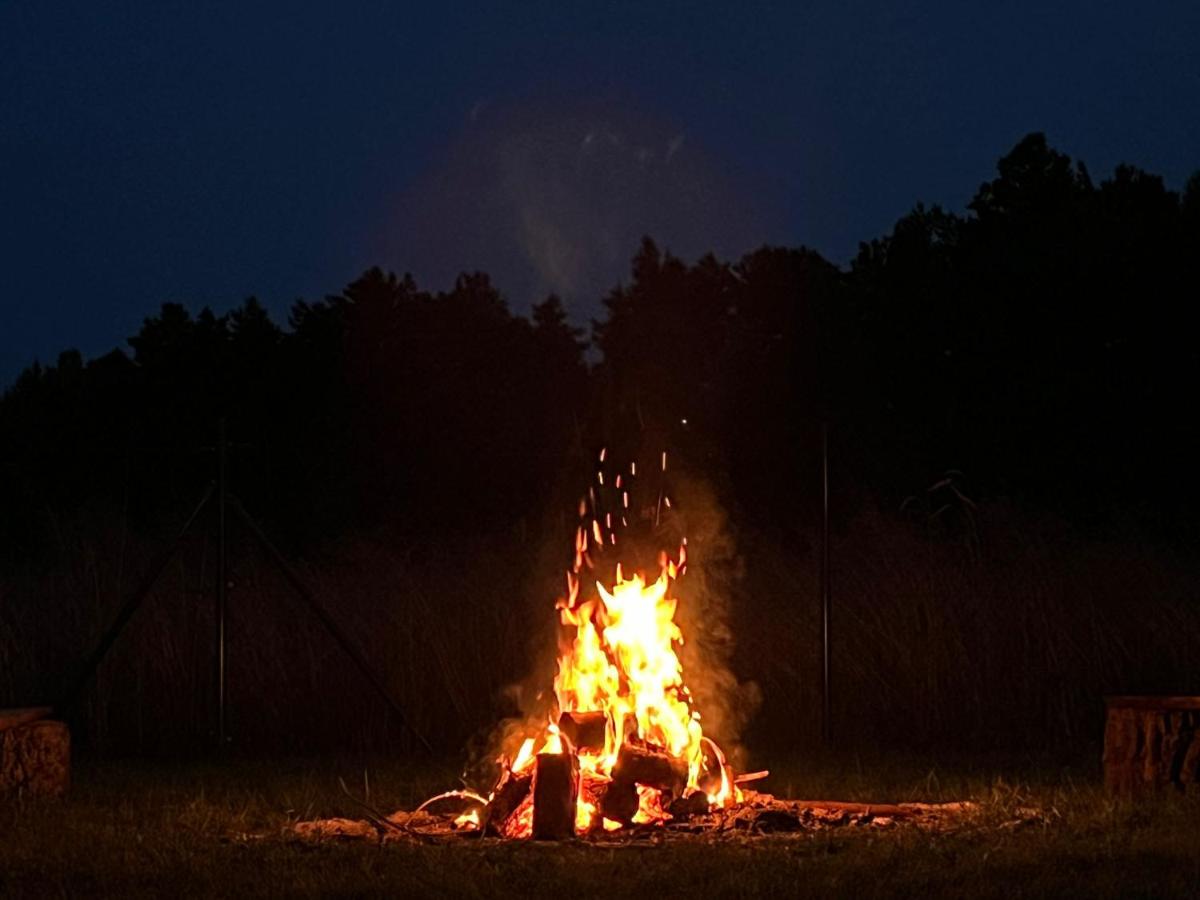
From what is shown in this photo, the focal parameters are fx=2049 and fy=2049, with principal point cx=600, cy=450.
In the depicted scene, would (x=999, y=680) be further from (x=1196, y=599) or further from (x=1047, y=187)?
(x=1047, y=187)

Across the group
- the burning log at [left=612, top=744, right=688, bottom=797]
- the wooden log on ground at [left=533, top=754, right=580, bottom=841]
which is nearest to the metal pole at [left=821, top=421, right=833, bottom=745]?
the burning log at [left=612, top=744, right=688, bottom=797]

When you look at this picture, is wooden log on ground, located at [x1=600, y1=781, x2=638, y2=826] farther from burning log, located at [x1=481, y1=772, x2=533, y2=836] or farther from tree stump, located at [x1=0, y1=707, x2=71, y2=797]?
tree stump, located at [x1=0, y1=707, x2=71, y2=797]

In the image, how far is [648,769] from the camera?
876 cm

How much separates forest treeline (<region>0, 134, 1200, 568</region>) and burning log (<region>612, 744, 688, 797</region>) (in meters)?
8.50

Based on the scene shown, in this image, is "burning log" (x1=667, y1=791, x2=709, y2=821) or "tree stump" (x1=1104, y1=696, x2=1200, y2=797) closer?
"burning log" (x1=667, y1=791, x2=709, y2=821)

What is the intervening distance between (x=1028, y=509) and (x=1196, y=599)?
27.5ft

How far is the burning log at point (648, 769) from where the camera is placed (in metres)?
8.70

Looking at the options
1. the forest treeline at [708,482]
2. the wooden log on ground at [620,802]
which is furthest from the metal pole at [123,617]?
the wooden log on ground at [620,802]

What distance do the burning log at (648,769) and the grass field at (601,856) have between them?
556 millimetres

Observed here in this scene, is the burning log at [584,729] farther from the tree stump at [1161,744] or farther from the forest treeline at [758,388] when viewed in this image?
the forest treeline at [758,388]

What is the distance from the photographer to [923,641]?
13.3 m

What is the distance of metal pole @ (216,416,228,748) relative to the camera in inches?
484

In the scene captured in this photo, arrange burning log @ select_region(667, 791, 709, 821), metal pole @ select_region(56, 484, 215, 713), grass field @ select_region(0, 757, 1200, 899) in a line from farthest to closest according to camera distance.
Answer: metal pole @ select_region(56, 484, 215, 713), burning log @ select_region(667, 791, 709, 821), grass field @ select_region(0, 757, 1200, 899)

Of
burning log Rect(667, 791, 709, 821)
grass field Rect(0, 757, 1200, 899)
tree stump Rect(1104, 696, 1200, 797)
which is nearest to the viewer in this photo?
grass field Rect(0, 757, 1200, 899)
